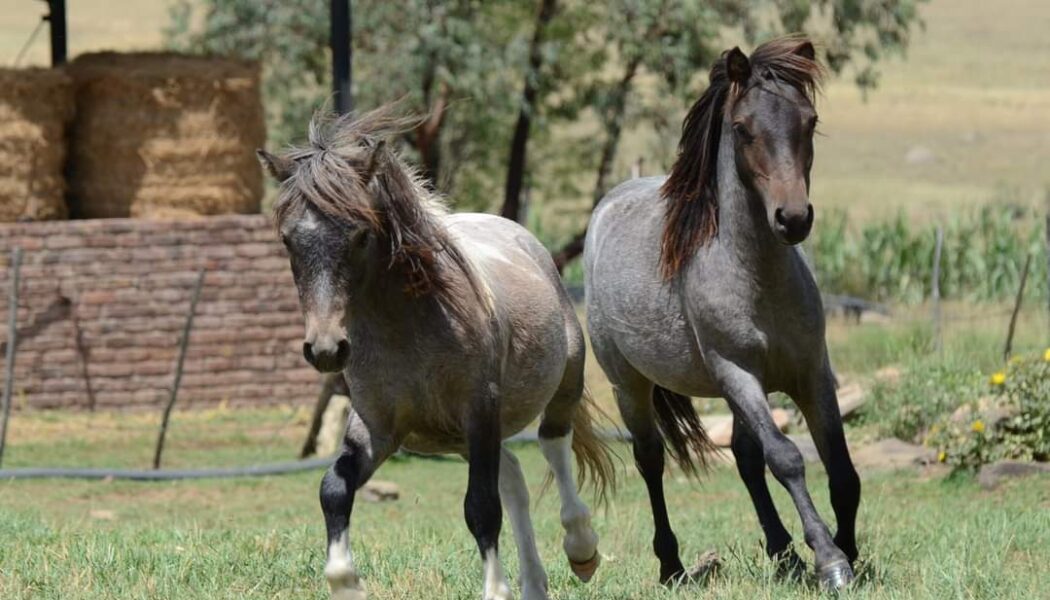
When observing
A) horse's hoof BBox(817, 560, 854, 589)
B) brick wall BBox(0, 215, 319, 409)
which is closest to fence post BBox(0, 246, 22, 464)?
brick wall BBox(0, 215, 319, 409)

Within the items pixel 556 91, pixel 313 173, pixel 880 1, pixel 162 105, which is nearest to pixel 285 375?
pixel 162 105

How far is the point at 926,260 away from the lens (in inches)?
877

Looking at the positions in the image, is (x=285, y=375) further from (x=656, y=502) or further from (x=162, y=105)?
(x=656, y=502)

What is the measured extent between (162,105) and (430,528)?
781 centimetres

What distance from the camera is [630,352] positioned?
7.73 metres

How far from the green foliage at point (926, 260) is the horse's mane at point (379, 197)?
1576 centimetres

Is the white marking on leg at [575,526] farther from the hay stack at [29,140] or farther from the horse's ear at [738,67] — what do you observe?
the hay stack at [29,140]

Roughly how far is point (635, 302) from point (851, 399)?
6124mm

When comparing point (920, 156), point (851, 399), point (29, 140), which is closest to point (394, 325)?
point (851, 399)

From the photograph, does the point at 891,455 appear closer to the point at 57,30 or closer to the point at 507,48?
the point at 57,30

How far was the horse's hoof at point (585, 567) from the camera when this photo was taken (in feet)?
21.8

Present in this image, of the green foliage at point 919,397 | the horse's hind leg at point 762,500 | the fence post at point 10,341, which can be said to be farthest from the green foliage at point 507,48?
the horse's hind leg at point 762,500

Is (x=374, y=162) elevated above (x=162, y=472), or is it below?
above

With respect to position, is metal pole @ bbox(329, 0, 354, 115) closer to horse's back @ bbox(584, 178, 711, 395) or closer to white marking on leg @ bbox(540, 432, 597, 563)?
horse's back @ bbox(584, 178, 711, 395)
